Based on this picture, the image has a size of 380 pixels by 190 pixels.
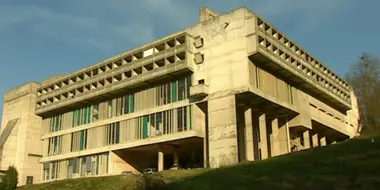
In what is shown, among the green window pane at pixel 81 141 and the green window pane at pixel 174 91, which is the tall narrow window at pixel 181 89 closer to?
the green window pane at pixel 174 91

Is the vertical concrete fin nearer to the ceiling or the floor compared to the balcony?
nearer to the floor

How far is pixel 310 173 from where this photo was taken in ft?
78.4

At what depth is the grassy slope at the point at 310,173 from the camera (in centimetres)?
2139

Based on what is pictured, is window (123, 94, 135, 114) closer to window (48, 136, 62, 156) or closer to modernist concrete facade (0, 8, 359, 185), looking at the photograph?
modernist concrete facade (0, 8, 359, 185)

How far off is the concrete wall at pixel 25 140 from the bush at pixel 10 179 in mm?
1878

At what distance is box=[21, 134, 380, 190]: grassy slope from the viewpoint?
21391 mm

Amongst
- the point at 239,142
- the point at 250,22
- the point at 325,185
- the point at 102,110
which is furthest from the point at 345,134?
the point at 325,185

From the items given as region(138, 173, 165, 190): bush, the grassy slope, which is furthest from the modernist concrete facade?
region(138, 173, 165, 190): bush

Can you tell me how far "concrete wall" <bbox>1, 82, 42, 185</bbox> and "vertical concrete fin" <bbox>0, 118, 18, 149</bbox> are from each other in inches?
17.6

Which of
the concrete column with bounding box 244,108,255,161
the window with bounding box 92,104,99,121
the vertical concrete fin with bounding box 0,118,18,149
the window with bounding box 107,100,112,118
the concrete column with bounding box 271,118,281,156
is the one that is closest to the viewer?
the concrete column with bounding box 244,108,255,161

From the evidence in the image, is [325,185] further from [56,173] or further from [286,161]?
[56,173]

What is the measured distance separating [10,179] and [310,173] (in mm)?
45125

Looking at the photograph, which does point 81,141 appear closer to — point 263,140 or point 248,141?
point 248,141

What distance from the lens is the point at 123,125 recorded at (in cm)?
5369
